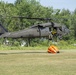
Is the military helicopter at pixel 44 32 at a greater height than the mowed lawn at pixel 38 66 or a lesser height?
greater

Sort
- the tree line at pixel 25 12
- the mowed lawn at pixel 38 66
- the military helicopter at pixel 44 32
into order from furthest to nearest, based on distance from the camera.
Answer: the tree line at pixel 25 12 → the military helicopter at pixel 44 32 → the mowed lawn at pixel 38 66

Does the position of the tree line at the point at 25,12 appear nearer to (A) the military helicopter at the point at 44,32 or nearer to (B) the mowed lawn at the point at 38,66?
(A) the military helicopter at the point at 44,32

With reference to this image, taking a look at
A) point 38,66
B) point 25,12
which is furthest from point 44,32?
point 25,12

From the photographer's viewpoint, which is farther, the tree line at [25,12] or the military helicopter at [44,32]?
the tree line at [25,12]

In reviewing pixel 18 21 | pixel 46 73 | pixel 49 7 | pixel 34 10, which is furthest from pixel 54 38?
pixel 49 7

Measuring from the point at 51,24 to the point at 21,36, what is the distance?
3.29m

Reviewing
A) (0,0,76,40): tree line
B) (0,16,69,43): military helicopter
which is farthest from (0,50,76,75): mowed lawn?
(0,0,76,40): tree line

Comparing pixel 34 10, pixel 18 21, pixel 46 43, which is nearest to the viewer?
pixel 46 43

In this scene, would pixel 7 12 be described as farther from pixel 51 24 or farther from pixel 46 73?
pixel 46 73

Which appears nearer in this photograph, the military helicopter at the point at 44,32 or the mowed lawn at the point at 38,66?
the mowed lawn at the point at 38,66

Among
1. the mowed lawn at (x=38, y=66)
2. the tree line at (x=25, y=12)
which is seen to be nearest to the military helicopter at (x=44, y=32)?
the mowed lawn at (x=38, y=66)

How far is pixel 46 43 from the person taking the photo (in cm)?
5056

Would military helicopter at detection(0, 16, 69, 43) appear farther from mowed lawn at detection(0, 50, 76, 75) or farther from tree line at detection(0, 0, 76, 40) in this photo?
tree line at detection(0, 0, 76, 40)

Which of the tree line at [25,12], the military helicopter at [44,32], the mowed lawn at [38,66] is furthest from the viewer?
the tree line at [25,12]
